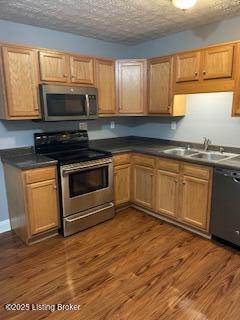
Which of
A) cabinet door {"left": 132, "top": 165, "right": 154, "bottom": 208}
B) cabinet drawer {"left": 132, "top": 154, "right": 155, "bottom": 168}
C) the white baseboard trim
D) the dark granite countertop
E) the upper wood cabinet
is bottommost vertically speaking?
the white baseboard trim

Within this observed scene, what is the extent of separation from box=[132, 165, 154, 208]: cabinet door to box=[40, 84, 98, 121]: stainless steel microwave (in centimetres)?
105

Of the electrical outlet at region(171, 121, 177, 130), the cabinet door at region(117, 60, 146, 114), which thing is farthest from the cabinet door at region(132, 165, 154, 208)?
the cabinet door at region(117, 60, 146, 114)

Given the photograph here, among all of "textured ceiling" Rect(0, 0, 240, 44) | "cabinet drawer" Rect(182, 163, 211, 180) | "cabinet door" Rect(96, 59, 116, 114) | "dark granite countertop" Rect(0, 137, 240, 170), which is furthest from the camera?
"cabinet door" Rect(96, 59, 116, 114)

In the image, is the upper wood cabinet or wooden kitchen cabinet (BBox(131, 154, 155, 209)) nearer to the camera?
the upper wood cabinet

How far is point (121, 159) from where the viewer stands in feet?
11.6

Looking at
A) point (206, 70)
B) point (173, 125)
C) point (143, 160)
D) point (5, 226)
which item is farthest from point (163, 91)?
point (5, 226)

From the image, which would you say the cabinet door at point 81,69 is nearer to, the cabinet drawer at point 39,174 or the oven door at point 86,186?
the oven door at point 86,186

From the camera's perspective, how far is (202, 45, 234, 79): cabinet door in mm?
2615

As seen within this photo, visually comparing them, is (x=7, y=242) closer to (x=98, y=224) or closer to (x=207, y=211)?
(x=98, y=224)

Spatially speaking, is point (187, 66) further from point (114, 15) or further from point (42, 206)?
point (42, 206)

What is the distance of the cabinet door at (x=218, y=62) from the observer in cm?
262

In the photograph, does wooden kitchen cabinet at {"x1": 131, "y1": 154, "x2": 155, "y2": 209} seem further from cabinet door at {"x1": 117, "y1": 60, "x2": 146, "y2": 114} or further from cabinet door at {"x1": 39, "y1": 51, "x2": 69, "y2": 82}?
cabinet door at {"x1": 39, "y1": 51, "x2": 69, "y2": 82}

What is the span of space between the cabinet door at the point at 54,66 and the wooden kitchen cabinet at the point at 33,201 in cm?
112

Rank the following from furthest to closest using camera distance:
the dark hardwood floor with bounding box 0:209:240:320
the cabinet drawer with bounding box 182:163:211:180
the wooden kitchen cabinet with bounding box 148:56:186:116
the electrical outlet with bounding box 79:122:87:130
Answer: the electrical outlet with bounding box 79:122:87:130
the wooden kitchen cabinet with bounding box 148:56:186:116
the cabinet drawer with bounding box 182:163:211:180
the dark hardwood floor with bounding box 0:209:240:320
